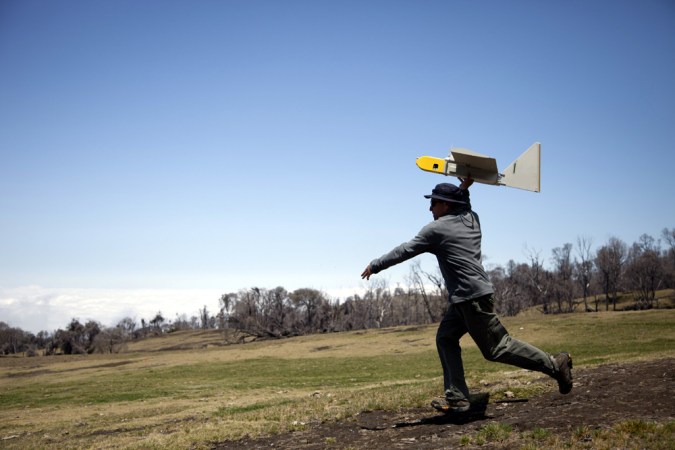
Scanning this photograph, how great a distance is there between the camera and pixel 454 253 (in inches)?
233

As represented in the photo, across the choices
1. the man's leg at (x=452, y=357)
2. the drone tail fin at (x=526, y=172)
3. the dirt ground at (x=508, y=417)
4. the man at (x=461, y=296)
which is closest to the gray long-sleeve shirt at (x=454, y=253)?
the man at (x=461, y=296)

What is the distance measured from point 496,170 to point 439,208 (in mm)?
1027

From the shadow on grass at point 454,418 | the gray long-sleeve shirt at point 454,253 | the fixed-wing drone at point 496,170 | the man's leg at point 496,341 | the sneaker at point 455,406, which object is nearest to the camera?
the man's leg at point 496,341

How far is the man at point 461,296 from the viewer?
569 cm

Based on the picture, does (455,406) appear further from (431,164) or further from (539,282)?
(539,282)

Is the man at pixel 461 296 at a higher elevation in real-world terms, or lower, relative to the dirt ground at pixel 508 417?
higher

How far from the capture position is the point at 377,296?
103m

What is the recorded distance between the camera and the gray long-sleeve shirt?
577 centimetres

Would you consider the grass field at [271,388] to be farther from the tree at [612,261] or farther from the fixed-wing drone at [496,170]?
the tree at [612,261]

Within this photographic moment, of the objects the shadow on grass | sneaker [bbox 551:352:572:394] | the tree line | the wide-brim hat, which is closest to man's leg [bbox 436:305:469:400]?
the shadow on grass

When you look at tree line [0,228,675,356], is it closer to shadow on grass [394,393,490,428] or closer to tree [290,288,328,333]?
tree [290,288,328,333]

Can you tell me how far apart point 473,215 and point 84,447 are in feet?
24.7

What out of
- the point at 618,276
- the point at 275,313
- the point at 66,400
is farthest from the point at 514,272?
the point at 66,400

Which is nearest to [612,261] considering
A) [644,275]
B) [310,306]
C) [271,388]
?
[644,275]
